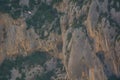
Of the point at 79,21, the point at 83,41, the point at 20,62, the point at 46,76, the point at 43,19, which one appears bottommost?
the point at 46,76

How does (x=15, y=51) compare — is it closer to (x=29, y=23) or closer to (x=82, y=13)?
(x=29, y=23)

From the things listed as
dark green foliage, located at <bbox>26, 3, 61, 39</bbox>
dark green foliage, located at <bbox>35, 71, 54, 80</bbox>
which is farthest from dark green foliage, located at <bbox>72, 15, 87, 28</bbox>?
dark green foliage, located at <bbox>35, 71, 54, 80</bbox>

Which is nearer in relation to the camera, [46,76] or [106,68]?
[106,68]

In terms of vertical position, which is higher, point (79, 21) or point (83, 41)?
point (79, 21)

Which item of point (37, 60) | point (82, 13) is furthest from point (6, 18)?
point (82, 13)

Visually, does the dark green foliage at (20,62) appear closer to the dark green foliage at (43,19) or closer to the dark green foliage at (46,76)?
the dark green foliage at (46,76)

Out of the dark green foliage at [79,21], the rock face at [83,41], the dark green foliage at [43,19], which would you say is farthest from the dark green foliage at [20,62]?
the dark green foliage at [79,21]

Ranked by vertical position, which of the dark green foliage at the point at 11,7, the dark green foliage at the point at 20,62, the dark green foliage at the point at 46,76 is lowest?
the dark green foliage at the point at 46,76

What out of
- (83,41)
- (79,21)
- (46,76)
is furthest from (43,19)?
(83,41)

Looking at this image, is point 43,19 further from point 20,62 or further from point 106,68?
point 106,68
